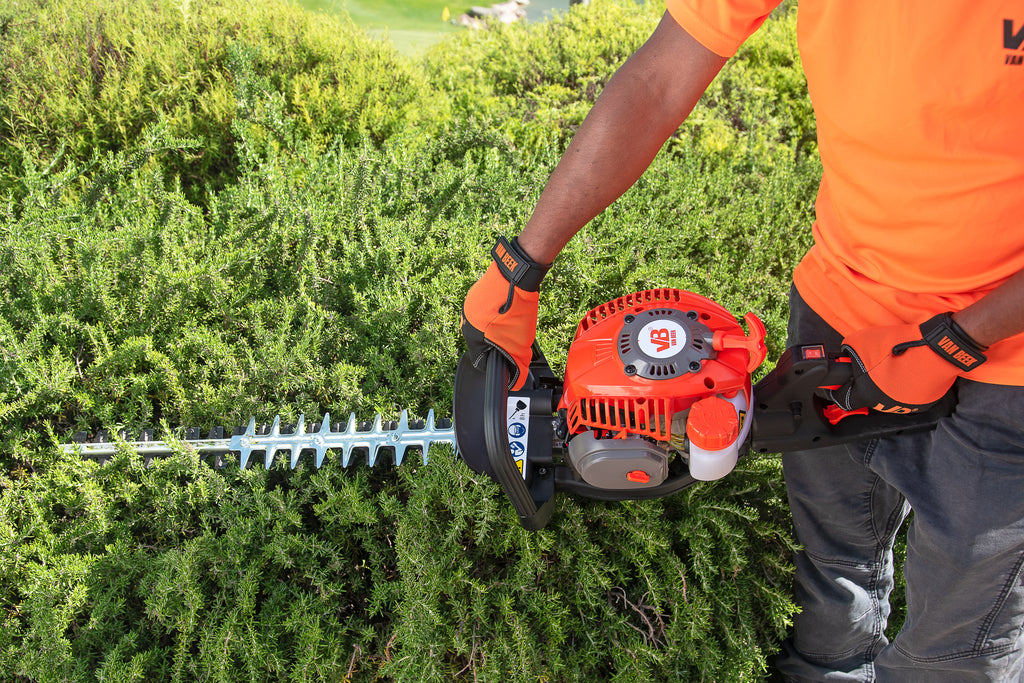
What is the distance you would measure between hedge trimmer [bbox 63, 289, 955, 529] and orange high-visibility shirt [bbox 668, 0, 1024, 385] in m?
0.27

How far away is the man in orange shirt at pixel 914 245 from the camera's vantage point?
133cm

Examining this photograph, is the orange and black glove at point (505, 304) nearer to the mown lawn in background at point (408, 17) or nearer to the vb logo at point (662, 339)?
the vb logo at point (662, 339)

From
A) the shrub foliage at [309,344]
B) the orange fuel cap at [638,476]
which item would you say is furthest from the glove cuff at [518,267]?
the shrub foliage at [309,344]

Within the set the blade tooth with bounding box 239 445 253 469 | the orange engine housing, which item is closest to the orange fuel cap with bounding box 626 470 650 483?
the orange engine housing

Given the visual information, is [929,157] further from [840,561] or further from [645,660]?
[645,660]

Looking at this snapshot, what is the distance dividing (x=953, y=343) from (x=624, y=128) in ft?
2.73

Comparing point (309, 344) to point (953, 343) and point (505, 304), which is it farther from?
point (953, 343)

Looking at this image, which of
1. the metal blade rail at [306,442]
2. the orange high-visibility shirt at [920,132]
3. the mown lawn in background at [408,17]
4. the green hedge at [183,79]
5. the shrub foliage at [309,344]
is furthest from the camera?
the mown lawn in background at [408,17]

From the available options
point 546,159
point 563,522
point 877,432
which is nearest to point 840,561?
point 877,432

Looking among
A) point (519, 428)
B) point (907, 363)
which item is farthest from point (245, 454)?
point (907, 363)

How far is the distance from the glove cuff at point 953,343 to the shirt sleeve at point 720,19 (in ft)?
2.37

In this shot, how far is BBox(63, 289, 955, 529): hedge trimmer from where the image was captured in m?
1.55

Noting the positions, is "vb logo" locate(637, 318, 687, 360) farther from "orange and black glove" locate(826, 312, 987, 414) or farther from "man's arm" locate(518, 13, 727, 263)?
"orange and black glove" locate(826, 312, 987, 414)

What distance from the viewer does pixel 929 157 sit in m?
1.39
